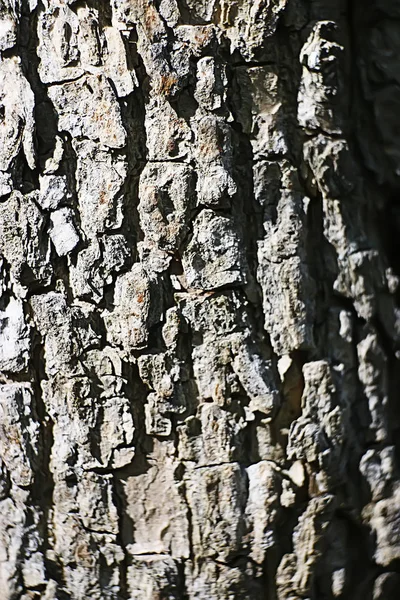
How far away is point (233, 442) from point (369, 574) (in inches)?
14.9

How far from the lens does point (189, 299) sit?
101cm

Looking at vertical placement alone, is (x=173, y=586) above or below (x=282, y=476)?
below

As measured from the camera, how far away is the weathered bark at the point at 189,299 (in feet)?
3.21

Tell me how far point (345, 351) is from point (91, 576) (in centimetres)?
57

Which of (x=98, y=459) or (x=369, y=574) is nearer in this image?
(x=98, y=459)

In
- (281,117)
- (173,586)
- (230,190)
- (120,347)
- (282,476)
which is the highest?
(281,117)

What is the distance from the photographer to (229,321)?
102 centimetres

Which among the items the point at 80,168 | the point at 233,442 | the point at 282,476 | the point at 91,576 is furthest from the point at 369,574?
→ the point at 80,168

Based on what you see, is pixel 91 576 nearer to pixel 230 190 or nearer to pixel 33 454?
pixel 33 454

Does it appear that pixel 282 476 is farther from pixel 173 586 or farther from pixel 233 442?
pixel 173 586

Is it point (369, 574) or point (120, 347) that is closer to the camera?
point (120, 347)

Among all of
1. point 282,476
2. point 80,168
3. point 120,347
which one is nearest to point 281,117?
point 80,168

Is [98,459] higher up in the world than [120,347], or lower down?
lower down

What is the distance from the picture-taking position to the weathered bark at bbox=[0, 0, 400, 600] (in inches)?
38.5
